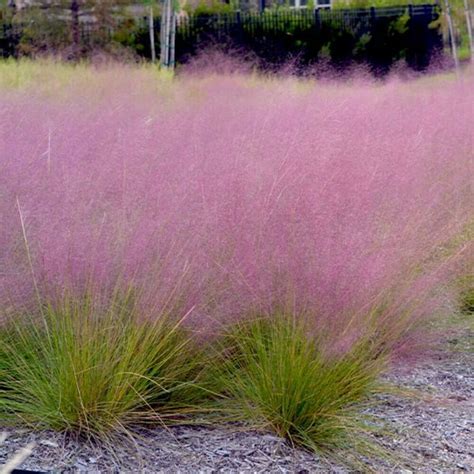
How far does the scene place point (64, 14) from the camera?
15961 mm

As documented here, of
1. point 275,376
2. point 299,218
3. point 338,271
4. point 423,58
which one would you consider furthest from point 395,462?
point 423,58

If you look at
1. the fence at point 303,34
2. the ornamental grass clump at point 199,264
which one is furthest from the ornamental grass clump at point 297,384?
the fence at point 303,34

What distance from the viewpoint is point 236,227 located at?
2.54 metres

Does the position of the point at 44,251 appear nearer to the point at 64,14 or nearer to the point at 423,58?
the point at 64,14

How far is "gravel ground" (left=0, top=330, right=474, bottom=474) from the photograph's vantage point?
7.48ft

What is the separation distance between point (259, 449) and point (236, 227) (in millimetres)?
684

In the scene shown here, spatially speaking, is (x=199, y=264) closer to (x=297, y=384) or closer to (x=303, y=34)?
(x=297, y=384)

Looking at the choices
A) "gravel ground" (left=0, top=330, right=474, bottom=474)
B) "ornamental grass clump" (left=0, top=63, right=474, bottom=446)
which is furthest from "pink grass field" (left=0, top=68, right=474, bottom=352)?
"gravel ground" (left=0, top=330, right=474, bottom=474)

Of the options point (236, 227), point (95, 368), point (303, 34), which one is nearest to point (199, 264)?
point (236, 227)

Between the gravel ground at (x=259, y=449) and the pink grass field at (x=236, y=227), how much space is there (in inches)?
10.4

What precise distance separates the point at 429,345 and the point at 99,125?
1.87m

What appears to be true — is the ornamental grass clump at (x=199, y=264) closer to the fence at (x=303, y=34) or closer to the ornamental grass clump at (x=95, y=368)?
the ornamental grass clump at (x=95, y=368)

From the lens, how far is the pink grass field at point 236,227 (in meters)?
2.40

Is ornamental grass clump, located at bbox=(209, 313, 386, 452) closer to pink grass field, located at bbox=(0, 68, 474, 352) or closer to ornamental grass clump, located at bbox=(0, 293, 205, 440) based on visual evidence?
pink grass field, located at bbox=(0, 68, 474, 352)
